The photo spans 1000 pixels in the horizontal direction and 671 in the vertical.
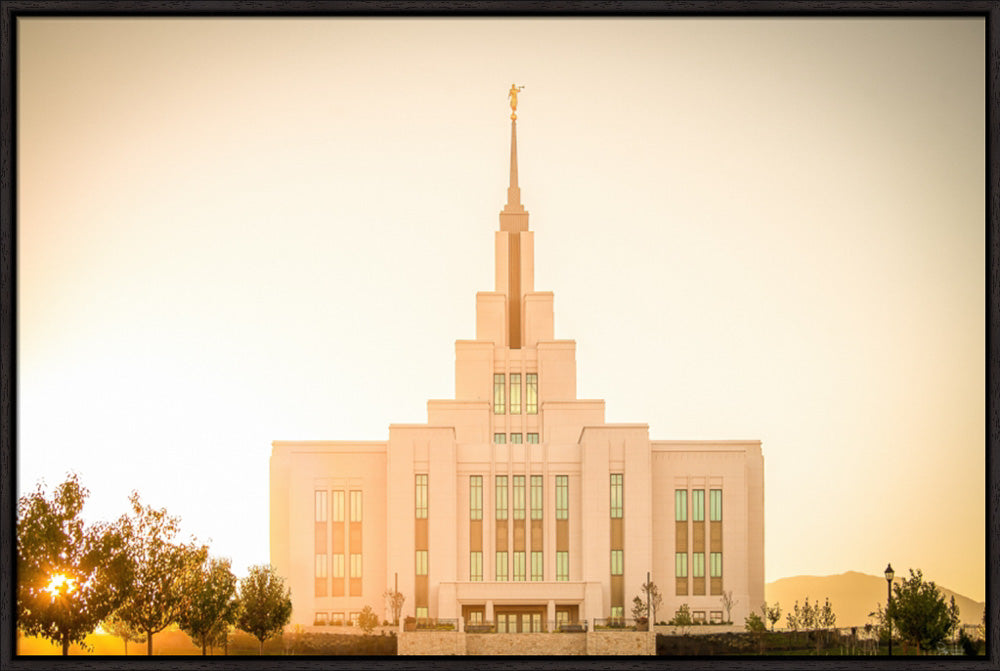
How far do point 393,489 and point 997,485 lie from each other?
39762mm

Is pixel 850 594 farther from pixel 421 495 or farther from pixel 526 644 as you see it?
pixel 526 644

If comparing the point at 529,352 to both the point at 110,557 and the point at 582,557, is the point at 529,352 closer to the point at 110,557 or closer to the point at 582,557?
the point at 582,557

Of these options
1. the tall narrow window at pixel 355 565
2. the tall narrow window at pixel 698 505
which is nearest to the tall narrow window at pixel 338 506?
the tall narrow window at pixel 355 565

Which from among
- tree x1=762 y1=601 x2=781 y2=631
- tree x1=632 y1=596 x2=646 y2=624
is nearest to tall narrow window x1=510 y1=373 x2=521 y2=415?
tree x1=632 y1=596 x2=646 y2=624

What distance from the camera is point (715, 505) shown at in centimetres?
7038

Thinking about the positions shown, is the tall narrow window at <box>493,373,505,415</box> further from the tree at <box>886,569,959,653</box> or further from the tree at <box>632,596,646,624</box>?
the tree at <box>886,569,959,653</box>

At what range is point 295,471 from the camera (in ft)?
232

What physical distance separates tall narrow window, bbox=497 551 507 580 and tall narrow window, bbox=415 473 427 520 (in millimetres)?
3550

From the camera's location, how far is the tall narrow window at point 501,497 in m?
70.4

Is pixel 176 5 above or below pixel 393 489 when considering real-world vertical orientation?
above

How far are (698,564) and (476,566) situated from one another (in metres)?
9.24

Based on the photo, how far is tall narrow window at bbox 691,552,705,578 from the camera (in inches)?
2751
